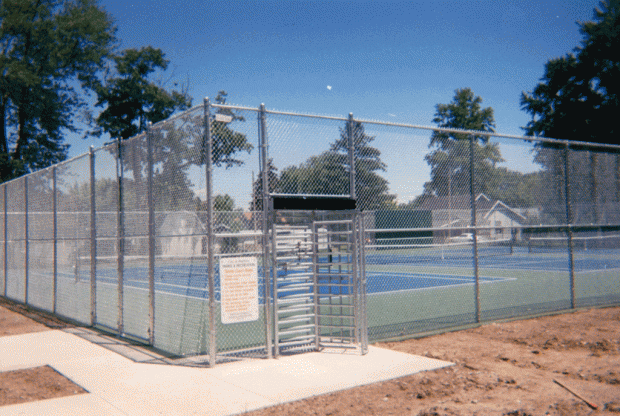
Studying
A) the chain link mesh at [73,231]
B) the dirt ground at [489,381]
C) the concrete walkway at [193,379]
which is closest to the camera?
the dirt ground at [489,381]

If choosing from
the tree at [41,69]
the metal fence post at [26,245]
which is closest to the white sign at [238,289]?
the metal fence post at [26,245]

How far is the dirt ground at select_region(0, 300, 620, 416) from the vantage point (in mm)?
5613

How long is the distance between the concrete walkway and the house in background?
3.12m

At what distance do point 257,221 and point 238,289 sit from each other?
1.01 metres

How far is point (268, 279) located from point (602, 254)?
11582 mm

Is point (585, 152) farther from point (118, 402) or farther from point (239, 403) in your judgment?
point (118, 402)

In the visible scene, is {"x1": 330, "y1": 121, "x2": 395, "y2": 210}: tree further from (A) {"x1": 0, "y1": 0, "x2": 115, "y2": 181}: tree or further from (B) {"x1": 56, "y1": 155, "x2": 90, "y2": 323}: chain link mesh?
(A) {"x1": 0, "y1": 0, "x2": 115, "y2": 181}: tree

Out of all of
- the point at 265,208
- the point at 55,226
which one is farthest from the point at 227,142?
the point at 55,226

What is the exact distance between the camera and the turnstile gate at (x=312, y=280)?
798 cm

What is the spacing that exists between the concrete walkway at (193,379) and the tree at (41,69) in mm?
32707

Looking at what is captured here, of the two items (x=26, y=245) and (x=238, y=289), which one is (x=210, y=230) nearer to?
(x=238, y=289)

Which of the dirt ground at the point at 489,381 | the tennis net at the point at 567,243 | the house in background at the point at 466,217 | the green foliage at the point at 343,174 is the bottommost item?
the dirt ground at the point at 489,381

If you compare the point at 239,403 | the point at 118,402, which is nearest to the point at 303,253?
the point at 239,403

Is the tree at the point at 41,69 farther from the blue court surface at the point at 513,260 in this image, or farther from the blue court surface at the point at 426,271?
the blue court surface at the point at 513,260
